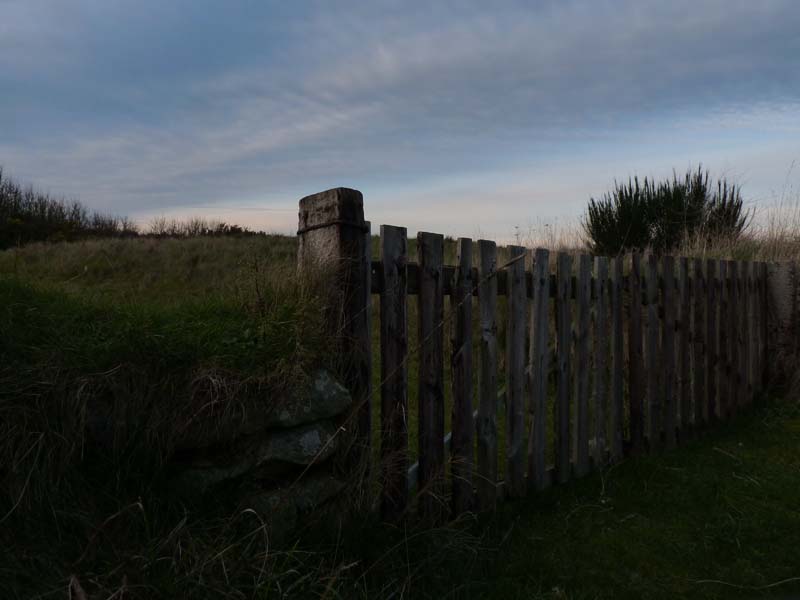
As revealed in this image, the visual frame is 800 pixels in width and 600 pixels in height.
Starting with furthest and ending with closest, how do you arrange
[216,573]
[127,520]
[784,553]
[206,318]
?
1. [784,553]
2. [206,318]
3. [127,520]
4. [216,573]

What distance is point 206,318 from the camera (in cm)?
290

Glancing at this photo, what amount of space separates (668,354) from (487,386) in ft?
8.10

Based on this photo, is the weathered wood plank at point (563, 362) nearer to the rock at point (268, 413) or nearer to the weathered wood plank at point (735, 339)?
the rock at point (268, 413)

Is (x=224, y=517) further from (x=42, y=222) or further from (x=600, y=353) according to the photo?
(x=42, y=222)

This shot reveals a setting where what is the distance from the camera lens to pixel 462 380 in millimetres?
3449

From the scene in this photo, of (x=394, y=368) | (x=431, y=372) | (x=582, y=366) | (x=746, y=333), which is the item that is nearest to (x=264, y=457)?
(x=394, y=368)

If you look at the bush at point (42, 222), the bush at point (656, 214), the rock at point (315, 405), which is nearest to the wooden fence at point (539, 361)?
the rock at point (315, 405)

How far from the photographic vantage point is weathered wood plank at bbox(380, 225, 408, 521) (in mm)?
3090

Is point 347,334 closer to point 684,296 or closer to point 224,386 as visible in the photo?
point 224,386

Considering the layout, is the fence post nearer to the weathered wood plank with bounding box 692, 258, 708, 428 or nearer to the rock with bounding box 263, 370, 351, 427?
the rock with bounding box 263, 370, 351, 427

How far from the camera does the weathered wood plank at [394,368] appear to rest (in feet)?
10.1

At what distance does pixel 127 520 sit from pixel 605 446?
138 inches

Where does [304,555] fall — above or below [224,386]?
below

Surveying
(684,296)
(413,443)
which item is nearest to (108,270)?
(413,443)
